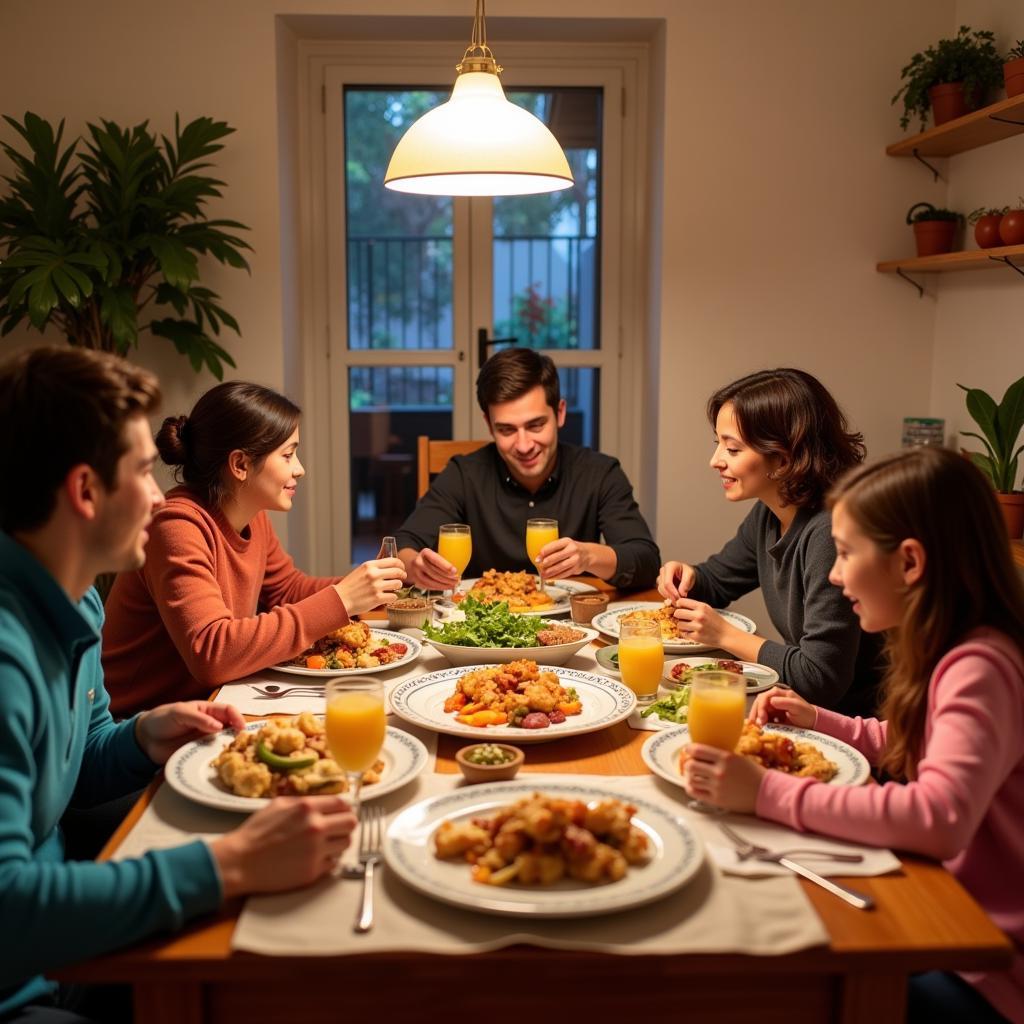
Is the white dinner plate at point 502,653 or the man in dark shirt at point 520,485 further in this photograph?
the man in dark shirt at point 520,485

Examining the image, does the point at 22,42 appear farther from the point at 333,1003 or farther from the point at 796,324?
the point at 333,1003

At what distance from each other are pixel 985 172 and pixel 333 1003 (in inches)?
137

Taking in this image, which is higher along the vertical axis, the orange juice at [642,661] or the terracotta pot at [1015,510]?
the terracotta pot at [1015,510]

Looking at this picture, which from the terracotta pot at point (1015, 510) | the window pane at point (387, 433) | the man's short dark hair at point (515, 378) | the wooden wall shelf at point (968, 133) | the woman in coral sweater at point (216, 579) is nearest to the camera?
the woman in coral sweater at point (216, 579)

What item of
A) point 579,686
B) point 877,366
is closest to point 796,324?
point 877,366

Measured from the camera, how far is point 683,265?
4.00m

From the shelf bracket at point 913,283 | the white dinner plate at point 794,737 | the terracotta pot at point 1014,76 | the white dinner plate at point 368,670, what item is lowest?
the white dinner plate at point 368,670

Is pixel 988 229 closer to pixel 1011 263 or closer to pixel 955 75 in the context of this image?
pixel 1011 263

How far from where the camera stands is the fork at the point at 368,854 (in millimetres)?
1060

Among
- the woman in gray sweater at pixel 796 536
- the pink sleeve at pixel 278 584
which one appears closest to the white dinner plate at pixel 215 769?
the woman in gray sweater at pixel 796 536

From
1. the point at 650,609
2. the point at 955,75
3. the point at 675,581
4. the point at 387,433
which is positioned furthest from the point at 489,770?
the point at 387,433

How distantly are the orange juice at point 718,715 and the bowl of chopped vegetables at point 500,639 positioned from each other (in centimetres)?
51

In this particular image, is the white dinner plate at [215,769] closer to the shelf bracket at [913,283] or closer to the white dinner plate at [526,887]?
the white dinner plate at [526,887]

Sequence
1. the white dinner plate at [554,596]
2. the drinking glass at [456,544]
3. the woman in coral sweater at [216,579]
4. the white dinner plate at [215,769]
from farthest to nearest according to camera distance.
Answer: the drinking glass at [456,544] < the white dinner plate at [554,596] < the woman in coral sweater at [216,579] < the white dinner plate at [215,769]
